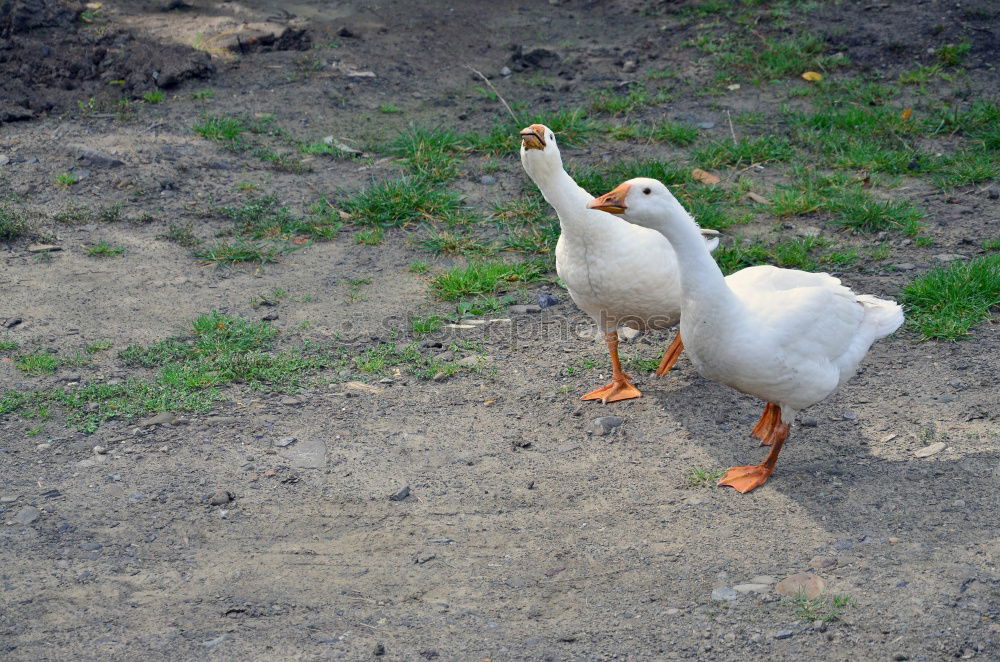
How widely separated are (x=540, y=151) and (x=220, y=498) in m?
2.22

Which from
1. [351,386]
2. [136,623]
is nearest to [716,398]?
[351,386]

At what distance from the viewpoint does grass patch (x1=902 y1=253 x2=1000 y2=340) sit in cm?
539

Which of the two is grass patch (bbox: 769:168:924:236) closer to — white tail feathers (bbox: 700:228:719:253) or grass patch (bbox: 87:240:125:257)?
white tail feathers (bbox: 700:228:719:253)

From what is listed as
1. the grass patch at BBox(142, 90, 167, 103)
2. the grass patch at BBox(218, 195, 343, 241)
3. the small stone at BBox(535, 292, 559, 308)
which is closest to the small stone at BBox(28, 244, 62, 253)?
the grass patch at BBox(218, 195, 343, 241)

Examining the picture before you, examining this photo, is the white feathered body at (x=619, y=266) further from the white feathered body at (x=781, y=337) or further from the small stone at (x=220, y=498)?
the small stone at (x=220, y=498)

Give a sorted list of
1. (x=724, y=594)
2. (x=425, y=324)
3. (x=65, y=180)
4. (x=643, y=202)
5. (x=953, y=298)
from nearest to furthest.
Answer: (x=724, y=594) → (x=643, y=202) → (x=953, y=298) → (x=425, y=324) → (x=65, y=180)

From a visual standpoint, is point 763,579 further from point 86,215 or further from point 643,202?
point 86,215

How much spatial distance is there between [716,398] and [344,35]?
632 cm

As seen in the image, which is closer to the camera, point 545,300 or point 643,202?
point 643,202

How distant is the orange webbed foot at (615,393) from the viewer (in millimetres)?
5103

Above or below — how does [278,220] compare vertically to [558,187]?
below

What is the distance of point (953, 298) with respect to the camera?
18.2 feet

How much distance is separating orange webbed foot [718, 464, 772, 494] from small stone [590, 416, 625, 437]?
68cm

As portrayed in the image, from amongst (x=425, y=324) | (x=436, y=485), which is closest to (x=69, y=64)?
(x=425, y=324)
